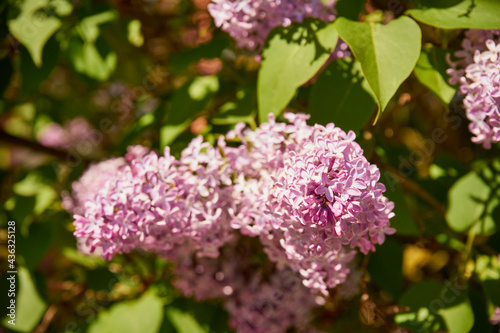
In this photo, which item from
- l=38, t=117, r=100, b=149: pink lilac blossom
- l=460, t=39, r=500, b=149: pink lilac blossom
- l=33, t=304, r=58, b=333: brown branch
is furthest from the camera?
l=38, t=117, r=100, b=149: pink lilac blossom

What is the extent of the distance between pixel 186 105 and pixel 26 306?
0.80m

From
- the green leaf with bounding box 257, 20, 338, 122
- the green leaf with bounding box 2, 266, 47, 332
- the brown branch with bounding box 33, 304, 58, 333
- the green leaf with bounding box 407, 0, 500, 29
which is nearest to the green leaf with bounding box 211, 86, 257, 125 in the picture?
the green leaf with bounding box 257, 20, 338, 122

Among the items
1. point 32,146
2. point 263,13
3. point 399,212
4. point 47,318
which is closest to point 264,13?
point 263,13

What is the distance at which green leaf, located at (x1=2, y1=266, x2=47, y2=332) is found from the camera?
4.57ft

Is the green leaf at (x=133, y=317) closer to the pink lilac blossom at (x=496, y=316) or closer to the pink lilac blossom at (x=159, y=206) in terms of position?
the pink lilac blossom at (x=159, y=206)

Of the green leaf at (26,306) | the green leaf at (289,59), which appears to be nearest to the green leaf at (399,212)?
the green leaf at (289,59)

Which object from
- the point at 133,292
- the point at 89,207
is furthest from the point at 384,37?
the point at 133,292

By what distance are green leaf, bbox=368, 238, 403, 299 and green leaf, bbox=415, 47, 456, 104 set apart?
1.40 feet

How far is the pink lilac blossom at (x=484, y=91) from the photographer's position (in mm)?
849

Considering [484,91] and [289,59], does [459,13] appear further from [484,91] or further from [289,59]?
[289,59]

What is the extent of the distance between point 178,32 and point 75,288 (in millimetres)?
1012

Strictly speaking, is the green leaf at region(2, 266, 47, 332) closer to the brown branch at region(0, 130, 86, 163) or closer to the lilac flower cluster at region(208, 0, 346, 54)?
the brown branch at region(0, 130, 86, 163)

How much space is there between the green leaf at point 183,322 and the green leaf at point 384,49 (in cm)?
81

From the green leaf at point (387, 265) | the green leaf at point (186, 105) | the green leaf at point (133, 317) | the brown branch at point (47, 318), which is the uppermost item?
the green leaf at point (186, 105)
